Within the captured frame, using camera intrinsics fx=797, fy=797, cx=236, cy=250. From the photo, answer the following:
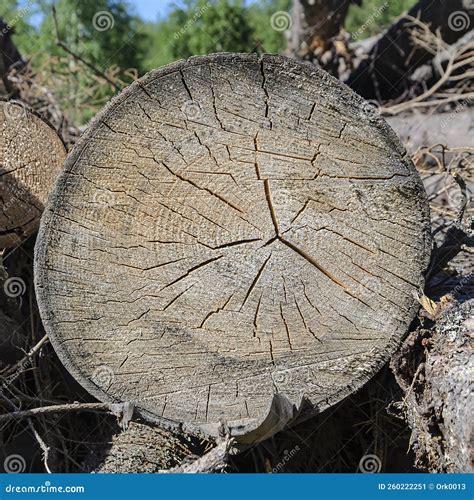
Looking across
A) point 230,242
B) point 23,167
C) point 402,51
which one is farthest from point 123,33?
point 230,242

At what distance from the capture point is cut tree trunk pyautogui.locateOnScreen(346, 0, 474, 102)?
5402 millimetres

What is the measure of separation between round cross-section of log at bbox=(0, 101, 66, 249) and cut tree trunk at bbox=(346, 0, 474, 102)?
2817 mm

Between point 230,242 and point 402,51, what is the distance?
3.37m

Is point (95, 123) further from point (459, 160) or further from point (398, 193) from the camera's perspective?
point (459, 160)

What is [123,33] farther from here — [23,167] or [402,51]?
[23,167]

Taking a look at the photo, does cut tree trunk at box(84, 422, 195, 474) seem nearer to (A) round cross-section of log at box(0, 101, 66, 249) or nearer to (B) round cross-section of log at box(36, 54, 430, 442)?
(B) round cross-section of log at box(36, 54, 430, 442)

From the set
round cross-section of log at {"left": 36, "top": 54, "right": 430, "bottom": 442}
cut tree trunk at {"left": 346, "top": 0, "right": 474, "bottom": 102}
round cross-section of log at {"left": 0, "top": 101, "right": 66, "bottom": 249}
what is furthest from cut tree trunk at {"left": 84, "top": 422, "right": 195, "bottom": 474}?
cut tree trunk at {"left": 346, "top": 0, "right": 474, "bottom": 102}

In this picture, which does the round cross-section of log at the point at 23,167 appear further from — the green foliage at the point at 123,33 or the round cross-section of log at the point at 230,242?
the green foliage at the point at 123,33

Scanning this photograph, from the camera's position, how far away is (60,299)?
2609 mm

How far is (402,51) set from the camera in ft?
17.9

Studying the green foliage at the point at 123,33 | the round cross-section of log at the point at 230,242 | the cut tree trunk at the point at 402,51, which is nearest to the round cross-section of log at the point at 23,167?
the round cross-section of log at the point at 230,242

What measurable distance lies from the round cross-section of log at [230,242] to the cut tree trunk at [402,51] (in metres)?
2.98

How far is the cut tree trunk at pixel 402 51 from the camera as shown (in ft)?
17.7
